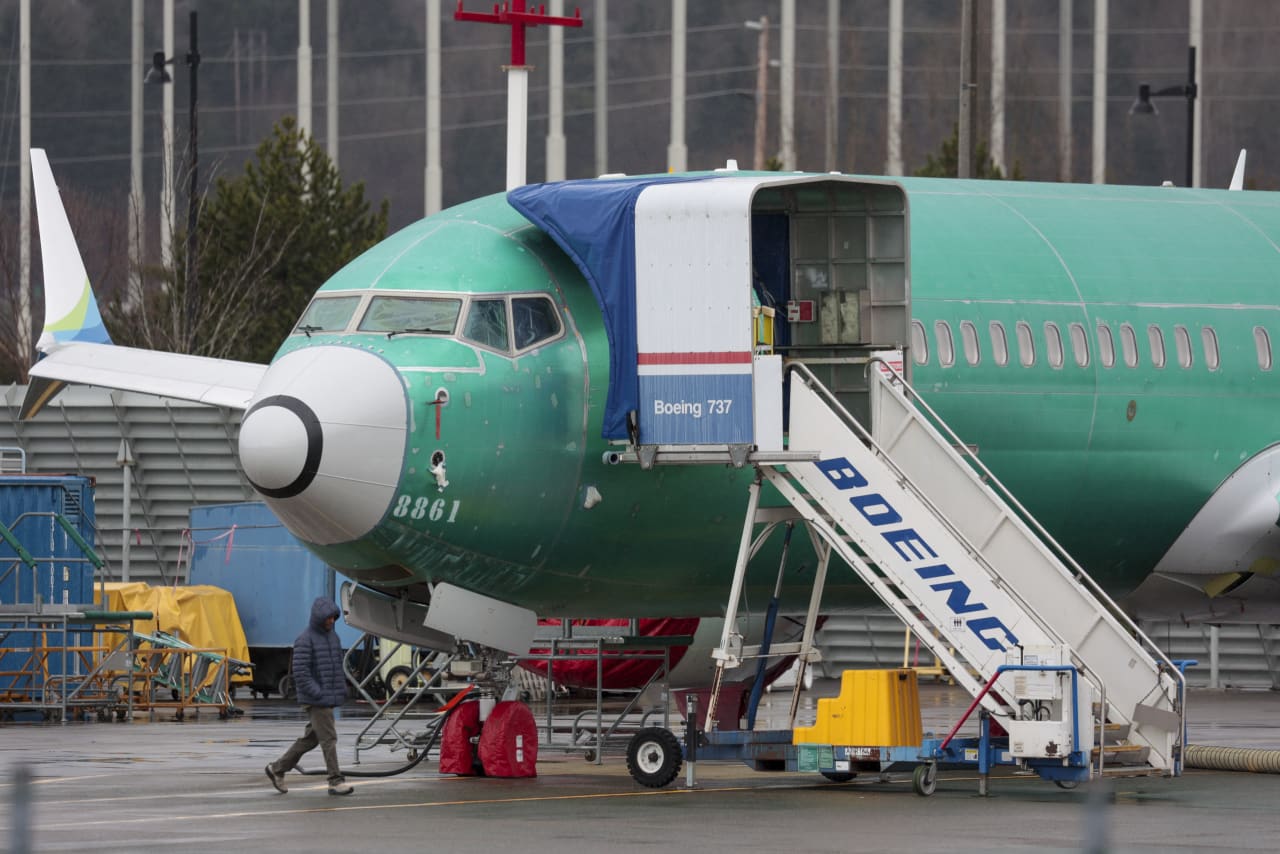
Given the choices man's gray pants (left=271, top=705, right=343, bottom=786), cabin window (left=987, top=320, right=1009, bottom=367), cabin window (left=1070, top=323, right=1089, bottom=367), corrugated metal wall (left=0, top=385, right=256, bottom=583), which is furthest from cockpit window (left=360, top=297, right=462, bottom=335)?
corrugated metal wall (left=0, top=385, right=256, bottom=583)

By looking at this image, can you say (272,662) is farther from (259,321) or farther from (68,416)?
(259,321)

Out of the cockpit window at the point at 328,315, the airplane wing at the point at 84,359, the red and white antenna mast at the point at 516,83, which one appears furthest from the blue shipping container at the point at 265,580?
the cockpit window at the point at 328,315

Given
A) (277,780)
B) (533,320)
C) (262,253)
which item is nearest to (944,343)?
(533,320)

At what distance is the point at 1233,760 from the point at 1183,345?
404 cm

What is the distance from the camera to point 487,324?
65.4 ft

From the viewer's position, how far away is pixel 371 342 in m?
19.6

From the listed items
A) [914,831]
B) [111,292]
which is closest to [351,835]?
[914,831]

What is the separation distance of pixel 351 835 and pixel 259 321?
39286mm

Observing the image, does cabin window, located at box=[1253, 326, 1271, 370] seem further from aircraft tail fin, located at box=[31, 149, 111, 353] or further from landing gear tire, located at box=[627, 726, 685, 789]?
aircraft tail fin, located at box=[31, 149, 111, 353]

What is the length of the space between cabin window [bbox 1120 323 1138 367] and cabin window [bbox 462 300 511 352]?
630 centimetres

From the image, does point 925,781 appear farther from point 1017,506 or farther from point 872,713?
point 1017,506

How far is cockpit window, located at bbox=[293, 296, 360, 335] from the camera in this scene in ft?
66.0

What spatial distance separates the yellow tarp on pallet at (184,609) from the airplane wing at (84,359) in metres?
5.72

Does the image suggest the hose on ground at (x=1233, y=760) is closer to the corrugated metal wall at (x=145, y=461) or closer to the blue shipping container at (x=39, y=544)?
the blue shipping container at (x=39, y=544)
